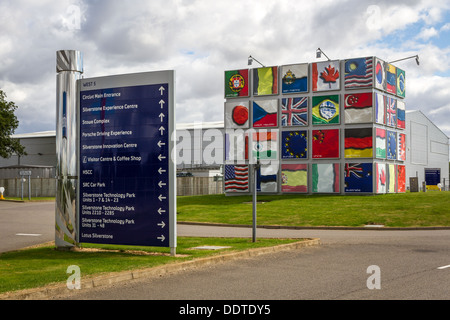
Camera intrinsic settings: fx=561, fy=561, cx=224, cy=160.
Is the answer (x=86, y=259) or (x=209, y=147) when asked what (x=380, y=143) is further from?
(x=209, y=147)

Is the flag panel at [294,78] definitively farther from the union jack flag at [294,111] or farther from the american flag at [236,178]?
the american flag at [236,178]

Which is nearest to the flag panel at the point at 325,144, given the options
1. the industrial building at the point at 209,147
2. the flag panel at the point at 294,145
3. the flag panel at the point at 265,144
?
the flag panel at the point at 294,145

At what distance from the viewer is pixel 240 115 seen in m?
44.0

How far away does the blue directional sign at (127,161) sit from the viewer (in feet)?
41.1

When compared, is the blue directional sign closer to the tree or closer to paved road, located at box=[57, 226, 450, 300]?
paved road, located at box=[57, 226, 450, 300]

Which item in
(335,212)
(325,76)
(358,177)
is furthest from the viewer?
(325,76)

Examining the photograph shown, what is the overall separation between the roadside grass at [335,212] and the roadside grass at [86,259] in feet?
30.9

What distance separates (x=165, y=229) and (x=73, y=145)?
10.7 ft

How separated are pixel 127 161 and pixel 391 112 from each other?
33331 mm

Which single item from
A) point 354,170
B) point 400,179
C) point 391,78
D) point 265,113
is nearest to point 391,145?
point 400,179

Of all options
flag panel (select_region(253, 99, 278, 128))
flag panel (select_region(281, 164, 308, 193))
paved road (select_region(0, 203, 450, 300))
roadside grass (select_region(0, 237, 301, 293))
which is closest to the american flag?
flag panel (select_region(281, 164, 308, 193))

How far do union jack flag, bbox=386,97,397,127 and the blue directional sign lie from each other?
32.1 metres

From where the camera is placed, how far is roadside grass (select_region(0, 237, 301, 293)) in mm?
9258
